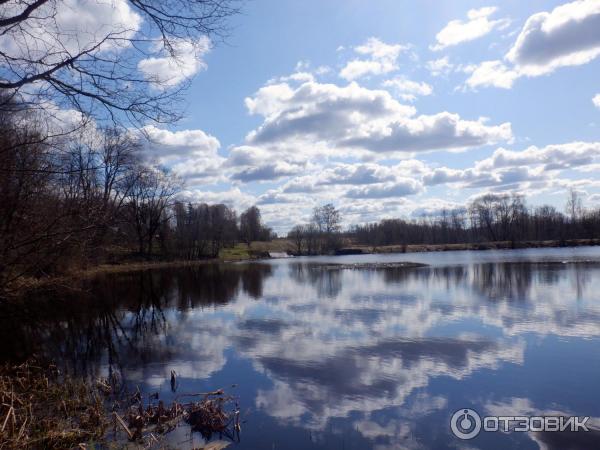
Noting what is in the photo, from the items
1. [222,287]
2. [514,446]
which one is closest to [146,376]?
[514,446]

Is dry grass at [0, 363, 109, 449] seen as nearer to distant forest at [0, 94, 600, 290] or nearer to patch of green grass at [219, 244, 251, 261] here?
distant forest at [0, 94, 600, 290]

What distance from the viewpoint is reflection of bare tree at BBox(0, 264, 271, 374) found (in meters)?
12.0

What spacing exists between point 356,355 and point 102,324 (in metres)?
10.2

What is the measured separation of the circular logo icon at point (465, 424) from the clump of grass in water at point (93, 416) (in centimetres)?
343

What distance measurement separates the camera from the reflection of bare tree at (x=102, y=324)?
11961mm

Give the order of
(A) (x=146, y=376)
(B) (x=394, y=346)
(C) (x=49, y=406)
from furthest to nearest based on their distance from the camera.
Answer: (B) (x=394, y=346)
(A) (x=146, y=376)
(C) (x=49, y=406)

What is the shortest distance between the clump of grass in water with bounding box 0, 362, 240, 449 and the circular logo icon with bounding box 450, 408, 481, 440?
3.43 metres

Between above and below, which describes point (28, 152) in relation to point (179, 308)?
above

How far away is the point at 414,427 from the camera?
7102 mm

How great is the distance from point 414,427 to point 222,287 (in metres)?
23.5

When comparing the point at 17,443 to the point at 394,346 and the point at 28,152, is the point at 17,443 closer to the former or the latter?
the point at 28,152

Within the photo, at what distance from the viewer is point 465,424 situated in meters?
7.18

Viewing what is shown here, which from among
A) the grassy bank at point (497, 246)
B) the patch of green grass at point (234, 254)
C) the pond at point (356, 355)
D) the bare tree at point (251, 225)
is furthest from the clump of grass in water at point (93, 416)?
the bare tree at point (251, 225)

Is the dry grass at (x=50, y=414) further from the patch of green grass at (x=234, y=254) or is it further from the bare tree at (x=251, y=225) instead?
the bare tree at (x=251, y=225)
